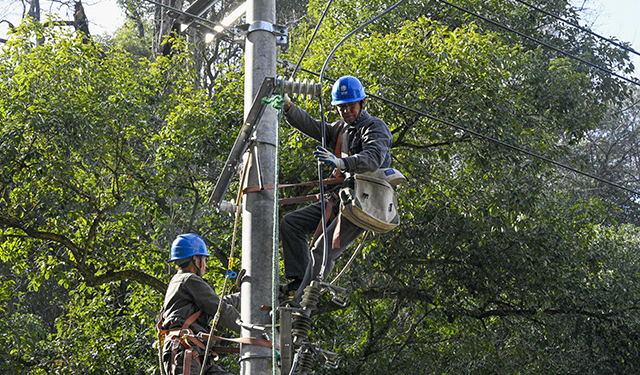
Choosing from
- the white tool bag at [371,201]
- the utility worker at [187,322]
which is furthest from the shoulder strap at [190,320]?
the white tool bag at [371,201]

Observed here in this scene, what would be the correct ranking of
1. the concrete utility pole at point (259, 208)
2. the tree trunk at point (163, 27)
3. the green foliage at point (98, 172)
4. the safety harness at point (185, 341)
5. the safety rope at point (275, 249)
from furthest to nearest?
the tree trunk at point (163, 27), the green foliage at point (98, 172), the safety harness at point (185, 341), the concrete utility pole at point (259, 208), the safety rope at point (275, 249)

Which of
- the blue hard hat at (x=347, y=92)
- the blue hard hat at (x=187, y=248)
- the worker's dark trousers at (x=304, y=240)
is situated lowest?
the worker's dark trousers at (x=304, y=240)

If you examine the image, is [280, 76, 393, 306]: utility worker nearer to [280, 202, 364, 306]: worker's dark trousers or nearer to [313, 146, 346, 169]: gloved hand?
[280, 202, 364, 306]: worker's dark trousers

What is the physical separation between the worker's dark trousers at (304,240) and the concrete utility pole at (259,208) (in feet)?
1.27

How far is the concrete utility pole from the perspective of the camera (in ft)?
12.8

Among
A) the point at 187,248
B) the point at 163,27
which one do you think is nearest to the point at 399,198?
the point at 187,248

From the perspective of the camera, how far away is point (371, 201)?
430 cm

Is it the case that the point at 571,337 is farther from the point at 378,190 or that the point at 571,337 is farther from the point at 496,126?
the point at 378,190

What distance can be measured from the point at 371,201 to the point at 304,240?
0.62 meters

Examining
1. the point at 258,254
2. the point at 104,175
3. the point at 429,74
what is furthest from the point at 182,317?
the point at 104,175


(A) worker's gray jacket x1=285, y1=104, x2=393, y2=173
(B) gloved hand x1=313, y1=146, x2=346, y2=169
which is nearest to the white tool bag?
(A) worker's gray jacket x1=285, y1=104, x2=393, y2=173

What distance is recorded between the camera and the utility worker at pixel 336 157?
4.33m

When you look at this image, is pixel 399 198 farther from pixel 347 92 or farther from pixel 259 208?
pixel 259 208

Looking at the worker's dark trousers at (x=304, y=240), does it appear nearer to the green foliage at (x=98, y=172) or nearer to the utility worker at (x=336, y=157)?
the utility worker at (x=336, y=157)
